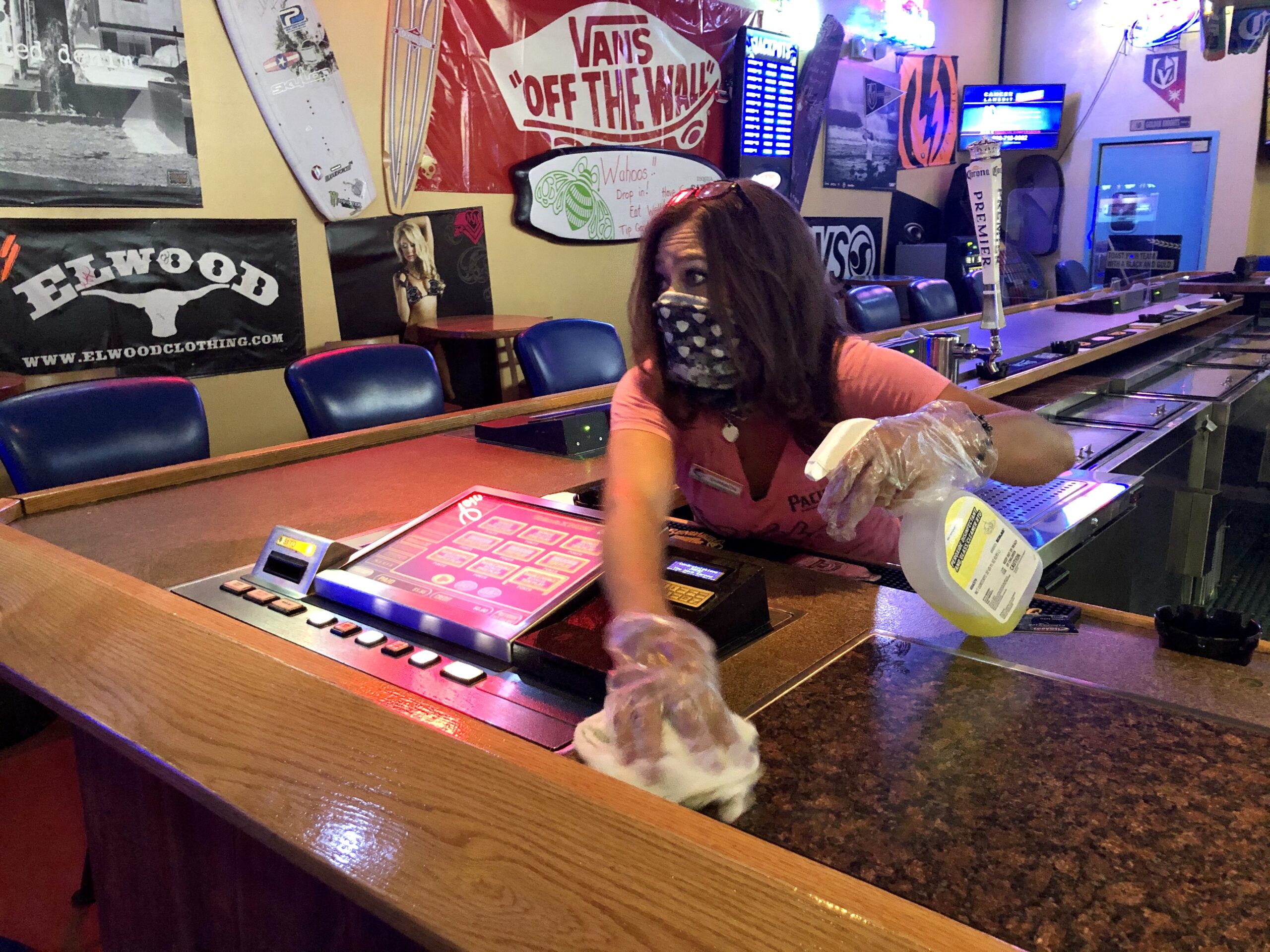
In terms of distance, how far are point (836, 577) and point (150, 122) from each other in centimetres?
320

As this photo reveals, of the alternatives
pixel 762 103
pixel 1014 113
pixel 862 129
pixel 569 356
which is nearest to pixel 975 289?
pixel 862 129

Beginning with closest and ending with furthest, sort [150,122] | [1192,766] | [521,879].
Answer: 1. [521,879]
2. [1192,766]
3. [150,122]

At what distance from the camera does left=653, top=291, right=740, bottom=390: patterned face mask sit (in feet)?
3.97

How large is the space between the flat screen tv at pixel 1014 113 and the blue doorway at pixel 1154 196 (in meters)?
0.55

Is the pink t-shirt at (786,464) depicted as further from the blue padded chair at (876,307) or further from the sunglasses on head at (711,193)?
the blue padded chair at (876,307)

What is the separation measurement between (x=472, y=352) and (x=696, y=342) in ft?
9.52

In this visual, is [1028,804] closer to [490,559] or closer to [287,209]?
[490,559]

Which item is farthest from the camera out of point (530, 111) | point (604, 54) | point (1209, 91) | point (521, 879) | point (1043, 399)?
point (1209, 91)

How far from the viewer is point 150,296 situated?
3365mm

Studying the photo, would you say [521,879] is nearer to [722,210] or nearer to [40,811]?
[722,210]

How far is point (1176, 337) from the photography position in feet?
13.2

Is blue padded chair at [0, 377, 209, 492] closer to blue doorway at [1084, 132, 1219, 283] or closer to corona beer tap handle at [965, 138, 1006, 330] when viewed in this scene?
corona beer tap handle at [965, 138, 1006, 330]

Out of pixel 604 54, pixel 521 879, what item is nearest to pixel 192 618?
pixel 521 879

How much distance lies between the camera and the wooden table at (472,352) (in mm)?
3900
